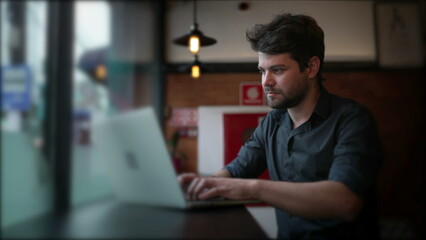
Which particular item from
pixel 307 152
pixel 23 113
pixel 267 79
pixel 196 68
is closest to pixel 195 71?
pixel 196 68

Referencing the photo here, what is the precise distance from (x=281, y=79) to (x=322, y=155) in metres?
0.13

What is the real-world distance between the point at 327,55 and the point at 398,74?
0.35ft

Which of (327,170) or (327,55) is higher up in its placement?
(327,55)

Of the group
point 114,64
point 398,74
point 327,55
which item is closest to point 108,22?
point 114,64

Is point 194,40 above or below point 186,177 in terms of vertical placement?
above

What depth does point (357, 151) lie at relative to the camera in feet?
1.36

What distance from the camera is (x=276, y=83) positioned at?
1.37 feet

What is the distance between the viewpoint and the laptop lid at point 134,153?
0.46 metres

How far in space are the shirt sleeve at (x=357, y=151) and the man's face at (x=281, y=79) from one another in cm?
9

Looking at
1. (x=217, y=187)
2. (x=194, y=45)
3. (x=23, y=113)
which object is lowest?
(x=217, y=187)

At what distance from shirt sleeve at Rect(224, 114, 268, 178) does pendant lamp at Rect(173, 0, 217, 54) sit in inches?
6.0

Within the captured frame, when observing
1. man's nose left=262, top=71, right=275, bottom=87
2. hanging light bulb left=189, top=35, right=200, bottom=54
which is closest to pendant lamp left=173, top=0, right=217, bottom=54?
hanging light bulb left=189, top=35, right=200, bottom=54

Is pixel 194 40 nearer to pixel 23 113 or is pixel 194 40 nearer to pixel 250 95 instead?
pixel 250 95

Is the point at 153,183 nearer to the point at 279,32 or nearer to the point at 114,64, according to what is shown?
the point at 114,64
